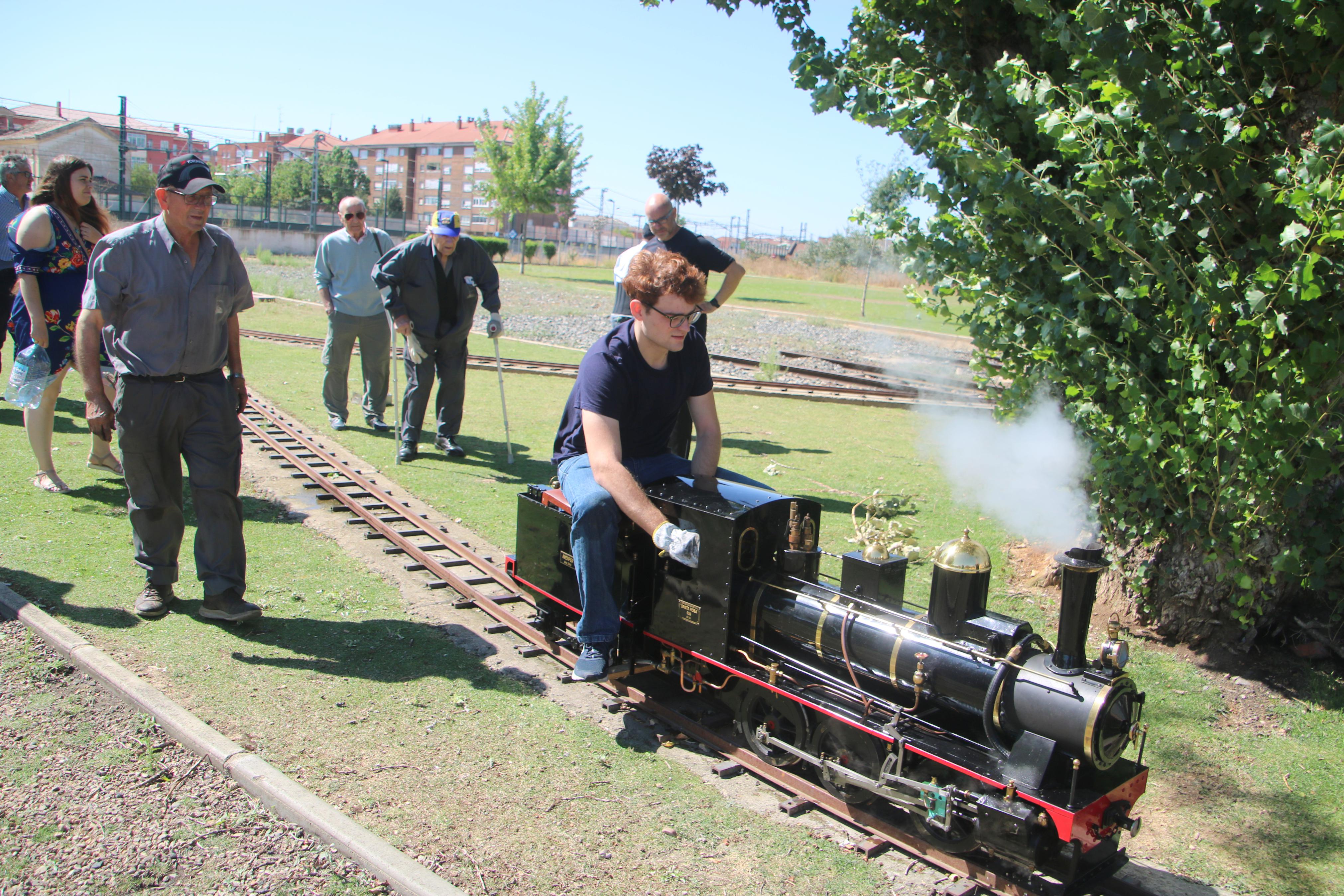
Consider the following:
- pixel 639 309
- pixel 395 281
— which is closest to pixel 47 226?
pixel 395 281

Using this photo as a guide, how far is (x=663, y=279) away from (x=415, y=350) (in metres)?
4.97

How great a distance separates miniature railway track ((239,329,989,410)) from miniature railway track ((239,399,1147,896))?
4.85 metres

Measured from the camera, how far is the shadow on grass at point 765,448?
9602 mm

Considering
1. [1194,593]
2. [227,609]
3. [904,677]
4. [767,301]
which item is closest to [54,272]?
[227,609]

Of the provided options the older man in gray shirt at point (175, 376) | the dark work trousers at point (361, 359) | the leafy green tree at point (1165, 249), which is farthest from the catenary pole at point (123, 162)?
the leafy green tree at point (1165, 249)

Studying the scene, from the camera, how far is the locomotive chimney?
2992 millimetres

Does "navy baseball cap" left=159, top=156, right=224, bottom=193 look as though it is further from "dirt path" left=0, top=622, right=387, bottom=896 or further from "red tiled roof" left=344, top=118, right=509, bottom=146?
"red tiled roof" left=344, top=118, right=509, bottom=146

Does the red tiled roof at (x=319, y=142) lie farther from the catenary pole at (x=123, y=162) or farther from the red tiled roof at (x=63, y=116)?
the catenary pole at (x=123, y=162)

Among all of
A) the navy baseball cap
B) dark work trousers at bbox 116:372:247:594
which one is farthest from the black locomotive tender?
the navy baseball cap

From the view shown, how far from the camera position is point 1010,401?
18.7 ft

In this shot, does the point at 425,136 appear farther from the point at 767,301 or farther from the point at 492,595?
the point at 492,595

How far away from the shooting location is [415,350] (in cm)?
837

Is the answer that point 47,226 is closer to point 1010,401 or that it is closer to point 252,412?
point 252,412

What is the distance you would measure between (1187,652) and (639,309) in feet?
11.7
